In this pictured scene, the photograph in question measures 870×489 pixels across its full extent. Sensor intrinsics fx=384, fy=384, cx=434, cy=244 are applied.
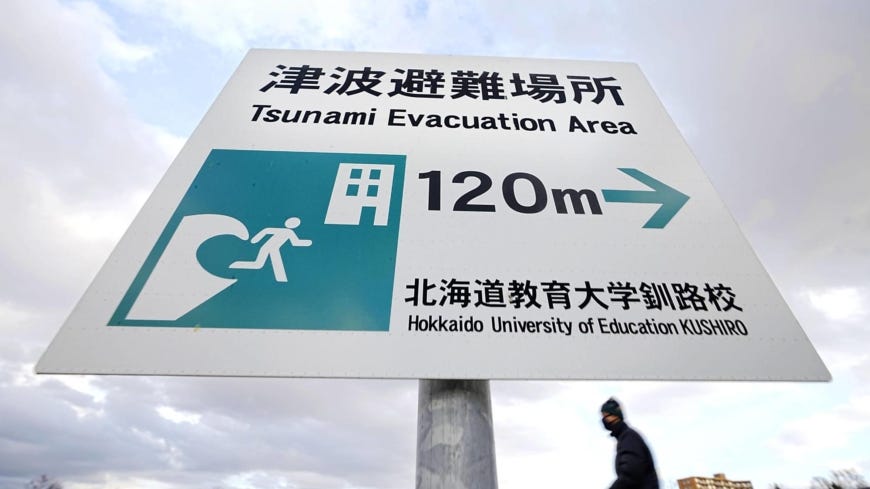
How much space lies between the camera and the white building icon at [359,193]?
3025 millimetres

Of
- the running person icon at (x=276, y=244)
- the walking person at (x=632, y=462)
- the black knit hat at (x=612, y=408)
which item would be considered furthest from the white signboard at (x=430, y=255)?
the walking person at (x=632, y=462)

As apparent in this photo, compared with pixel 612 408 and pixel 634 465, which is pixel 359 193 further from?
pixel 634 465

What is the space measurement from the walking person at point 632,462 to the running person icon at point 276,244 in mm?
2315

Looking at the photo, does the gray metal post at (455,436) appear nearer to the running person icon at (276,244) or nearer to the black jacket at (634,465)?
the black jacket at (634,465)

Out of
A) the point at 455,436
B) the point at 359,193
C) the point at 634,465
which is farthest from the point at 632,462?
the point at 359,193

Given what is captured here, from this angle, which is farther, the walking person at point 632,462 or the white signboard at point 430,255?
the white signboard at point 430,255

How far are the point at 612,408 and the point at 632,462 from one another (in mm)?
294

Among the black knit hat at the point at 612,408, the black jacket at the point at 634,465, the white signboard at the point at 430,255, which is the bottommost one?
the black jacket at the point at 634,465

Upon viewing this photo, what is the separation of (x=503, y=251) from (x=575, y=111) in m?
2.04

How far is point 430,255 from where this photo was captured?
2803 millimetres

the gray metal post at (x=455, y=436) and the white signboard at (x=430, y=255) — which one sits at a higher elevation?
the white signboard at (x=430, y=255)

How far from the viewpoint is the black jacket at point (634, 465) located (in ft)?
6.52

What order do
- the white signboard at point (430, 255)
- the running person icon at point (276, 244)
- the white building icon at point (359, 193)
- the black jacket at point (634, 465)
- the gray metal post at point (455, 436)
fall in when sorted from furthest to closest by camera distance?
the white building icon at point (359, 193)
the running person icon at point (276, 244)
the white signboard at point (430, 255)
the gray metal post at point (455, 436)
the black jacket at point (634, 465)

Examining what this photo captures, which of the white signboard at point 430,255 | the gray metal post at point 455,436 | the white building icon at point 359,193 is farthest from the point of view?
the white building icon at point 359,193
